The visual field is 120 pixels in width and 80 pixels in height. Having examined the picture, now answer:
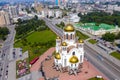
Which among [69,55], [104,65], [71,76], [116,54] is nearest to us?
[71,76]

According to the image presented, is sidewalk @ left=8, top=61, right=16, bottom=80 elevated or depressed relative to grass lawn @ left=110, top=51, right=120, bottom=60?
depressed

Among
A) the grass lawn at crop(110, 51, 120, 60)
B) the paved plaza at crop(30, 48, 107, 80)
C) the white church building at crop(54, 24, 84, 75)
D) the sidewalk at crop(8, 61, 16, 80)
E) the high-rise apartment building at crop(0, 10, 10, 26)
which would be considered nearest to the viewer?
the paved plaza at crop(30, 48, 107, 80)

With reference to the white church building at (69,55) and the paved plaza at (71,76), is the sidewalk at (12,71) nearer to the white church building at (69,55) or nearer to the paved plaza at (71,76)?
the paved plaza at (71,76)

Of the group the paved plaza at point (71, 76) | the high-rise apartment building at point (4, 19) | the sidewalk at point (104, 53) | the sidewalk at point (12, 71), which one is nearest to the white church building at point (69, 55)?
the paved plaza at point (71, 76)

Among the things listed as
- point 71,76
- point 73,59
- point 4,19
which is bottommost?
point 71,76

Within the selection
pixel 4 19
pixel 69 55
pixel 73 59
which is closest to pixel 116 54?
pixel 69 55

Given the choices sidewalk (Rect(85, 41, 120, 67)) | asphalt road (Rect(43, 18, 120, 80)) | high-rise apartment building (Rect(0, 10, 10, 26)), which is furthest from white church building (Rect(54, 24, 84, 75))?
high-rise apartment building (Rect(0, 10, 10, 26))

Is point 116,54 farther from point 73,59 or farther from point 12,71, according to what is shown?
point 12,71

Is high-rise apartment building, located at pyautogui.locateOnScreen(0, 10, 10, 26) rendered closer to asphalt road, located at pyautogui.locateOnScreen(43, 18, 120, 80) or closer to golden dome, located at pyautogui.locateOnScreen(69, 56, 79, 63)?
asphalt road, located at pyautogui.locateOnScreen(43, 18, 120, 80)

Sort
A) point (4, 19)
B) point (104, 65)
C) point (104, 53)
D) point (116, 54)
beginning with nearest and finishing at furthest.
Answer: point (104, 65) → point (116, 54) → point (104, 53) → point (4, 19)
